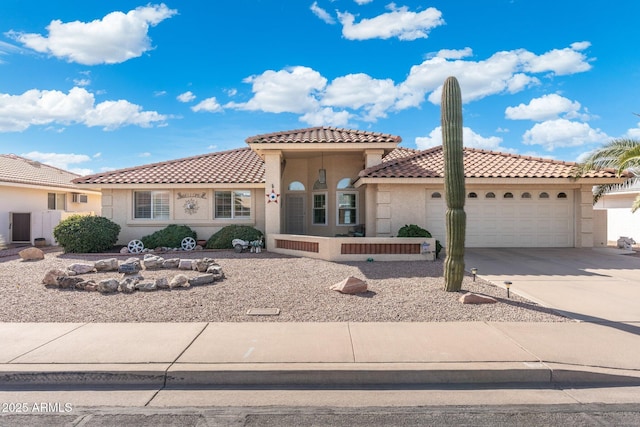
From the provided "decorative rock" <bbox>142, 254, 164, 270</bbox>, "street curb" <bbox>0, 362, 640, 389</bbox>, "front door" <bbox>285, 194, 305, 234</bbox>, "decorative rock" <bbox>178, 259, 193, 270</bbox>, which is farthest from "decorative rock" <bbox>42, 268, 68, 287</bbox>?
"front door" <bbox>285, 194, 305, 234</bbox>

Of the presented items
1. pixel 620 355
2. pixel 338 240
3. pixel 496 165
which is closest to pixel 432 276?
pixel 338 240

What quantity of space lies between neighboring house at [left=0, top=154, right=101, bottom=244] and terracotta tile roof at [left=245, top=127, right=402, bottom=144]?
950 cm

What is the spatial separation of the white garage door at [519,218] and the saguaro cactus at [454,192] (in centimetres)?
788

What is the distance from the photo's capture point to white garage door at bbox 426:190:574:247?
1577 cm

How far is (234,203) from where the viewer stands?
17.1m

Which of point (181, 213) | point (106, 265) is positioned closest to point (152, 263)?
point (106, 265)

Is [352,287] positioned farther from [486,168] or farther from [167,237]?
[167,237]

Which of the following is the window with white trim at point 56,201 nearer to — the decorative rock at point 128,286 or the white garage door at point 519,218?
the decorative rock at point 128,286

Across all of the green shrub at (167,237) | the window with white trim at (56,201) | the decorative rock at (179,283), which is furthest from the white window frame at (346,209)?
the window with white trim at (56,201)

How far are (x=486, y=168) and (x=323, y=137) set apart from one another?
6.66 meters

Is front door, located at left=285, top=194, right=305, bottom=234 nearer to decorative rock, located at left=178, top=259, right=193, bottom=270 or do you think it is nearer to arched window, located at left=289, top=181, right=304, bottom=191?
arched window, located at left=289, top=181, right=304, bottom=191

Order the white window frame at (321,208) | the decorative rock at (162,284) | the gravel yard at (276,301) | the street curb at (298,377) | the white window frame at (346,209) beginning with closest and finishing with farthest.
Result: the street curb at (298,377), the gravel yard at (276,301), the decorative rock at (162,284), the white window frame at (346,209), the white window frame at (321,208)

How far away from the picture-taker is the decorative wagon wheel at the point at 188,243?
15699mm

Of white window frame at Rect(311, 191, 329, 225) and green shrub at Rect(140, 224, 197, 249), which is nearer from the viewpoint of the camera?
green shrub at Rect(140, 224, 197, 249)
